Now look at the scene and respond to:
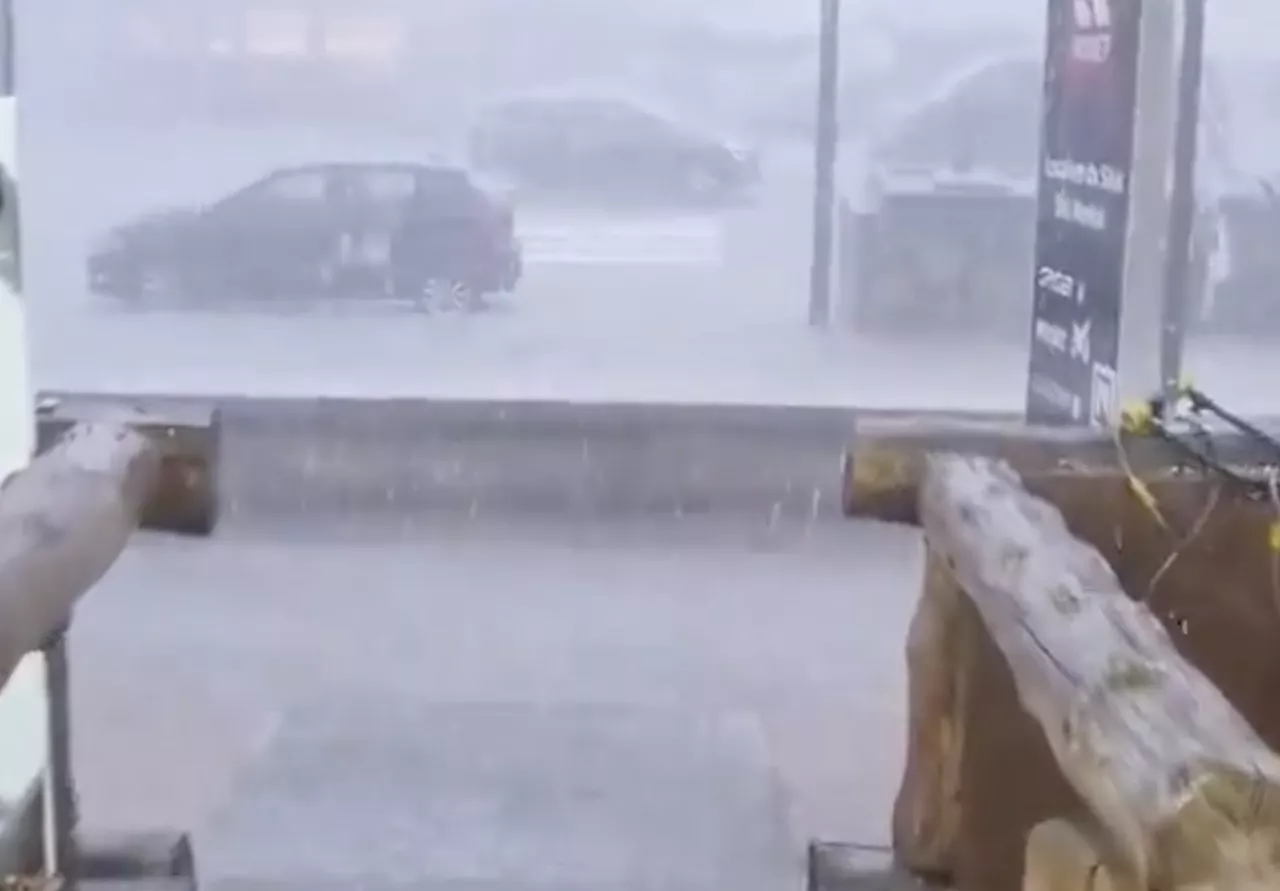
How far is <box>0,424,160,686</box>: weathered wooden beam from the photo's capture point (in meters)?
2.31

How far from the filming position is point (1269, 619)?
300 centimetres

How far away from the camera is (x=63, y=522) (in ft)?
8.38

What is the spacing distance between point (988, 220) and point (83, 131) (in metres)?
3.09

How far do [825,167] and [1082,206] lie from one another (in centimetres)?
214

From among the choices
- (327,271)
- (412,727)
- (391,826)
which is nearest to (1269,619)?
(391,826)

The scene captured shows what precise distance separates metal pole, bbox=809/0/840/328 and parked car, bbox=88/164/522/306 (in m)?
1.03

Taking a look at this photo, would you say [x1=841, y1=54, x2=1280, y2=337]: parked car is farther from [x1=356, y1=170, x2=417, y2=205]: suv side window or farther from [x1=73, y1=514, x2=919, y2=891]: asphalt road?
[x1=356, y1=170, x2=417, y2=205]: suv side window

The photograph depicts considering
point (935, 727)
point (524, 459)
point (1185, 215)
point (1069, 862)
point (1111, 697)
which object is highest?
point (1185, 215)

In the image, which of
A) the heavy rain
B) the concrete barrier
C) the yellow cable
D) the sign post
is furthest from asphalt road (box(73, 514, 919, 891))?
the yellow cable

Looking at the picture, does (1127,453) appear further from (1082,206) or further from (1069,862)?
(1082,206)

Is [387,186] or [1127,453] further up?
[387,186]

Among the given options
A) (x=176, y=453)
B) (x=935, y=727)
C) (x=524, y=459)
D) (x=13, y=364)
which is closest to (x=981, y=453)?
(x=935, y=727)

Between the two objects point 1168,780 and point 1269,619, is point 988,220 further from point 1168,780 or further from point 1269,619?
point 1168,780

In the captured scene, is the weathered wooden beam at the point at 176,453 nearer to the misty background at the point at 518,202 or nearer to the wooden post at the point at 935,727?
the wooden post at the point at 935,727
